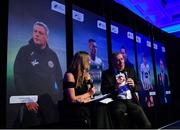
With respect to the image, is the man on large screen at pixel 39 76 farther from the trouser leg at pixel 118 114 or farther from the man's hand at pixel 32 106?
the trouser leg at pixel 118 114

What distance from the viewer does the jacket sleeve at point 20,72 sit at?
2072 mm

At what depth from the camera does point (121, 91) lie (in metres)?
2.88

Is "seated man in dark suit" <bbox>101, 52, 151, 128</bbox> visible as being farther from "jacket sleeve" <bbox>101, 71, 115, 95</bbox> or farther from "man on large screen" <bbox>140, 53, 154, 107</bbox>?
"man on large screen" <bbox>140, 53, 154, 107</bbox>

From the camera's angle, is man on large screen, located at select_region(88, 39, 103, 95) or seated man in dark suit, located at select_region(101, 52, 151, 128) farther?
man on large screen, located at select_region(88, 39, 103, 95)

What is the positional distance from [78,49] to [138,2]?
285cm

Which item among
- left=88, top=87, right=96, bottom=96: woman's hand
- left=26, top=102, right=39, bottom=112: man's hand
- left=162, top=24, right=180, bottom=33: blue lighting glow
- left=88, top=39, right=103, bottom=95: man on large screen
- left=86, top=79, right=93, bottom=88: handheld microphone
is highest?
left=162, top=24, right=180, bottom=33: blue lighting glow

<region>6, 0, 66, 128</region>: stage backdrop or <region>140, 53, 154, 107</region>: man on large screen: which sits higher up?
<region>6, 0, 66, 128</region>: stage backdrop

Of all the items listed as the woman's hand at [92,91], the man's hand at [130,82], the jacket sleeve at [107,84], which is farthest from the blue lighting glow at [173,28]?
the woman's hand at [92,91]

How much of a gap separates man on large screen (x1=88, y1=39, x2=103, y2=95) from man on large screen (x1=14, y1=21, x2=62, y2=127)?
1.75ft

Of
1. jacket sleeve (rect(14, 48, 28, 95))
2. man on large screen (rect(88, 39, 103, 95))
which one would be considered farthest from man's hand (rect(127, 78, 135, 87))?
jacket sleeve (rect(14, 48, 28, 95))

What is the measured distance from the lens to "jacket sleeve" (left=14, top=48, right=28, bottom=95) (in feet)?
6.80

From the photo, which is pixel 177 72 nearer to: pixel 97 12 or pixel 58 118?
pixel 97 12

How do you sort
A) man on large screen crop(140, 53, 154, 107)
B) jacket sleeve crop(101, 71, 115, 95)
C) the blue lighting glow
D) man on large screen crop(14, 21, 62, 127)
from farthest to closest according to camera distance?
Result: 1. the blue lighting glow
2. man on large screen crop(140, 53, 154, 107)
3. jacket sleeve crop(101, 71, 115, 95)
4. man on large screen crop(14, 21, 62, 127)

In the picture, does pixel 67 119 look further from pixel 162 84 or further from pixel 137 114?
pixel 162 84
